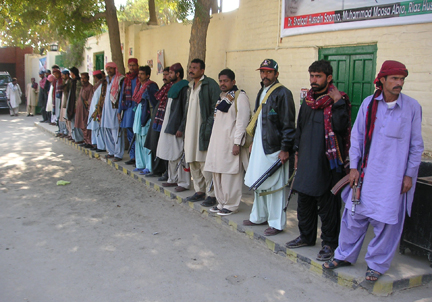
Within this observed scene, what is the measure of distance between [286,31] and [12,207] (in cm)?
504

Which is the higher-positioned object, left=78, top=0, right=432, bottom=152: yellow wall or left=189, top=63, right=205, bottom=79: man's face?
left=78, top=0, right=432, bottom=152: yellow wall

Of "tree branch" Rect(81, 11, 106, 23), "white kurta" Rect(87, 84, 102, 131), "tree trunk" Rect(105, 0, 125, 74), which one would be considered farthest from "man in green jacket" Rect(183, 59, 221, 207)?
"tree branch" Rect(81, 11, 106, 23)

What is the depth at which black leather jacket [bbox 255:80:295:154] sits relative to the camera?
15.1ft

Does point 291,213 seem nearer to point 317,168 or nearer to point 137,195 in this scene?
point 317,168

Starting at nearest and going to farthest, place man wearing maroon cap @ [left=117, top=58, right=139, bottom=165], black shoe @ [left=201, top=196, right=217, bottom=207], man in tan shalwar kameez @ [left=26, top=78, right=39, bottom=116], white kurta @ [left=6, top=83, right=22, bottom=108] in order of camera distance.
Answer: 1. black shoe @ [left=201, top=196, right=217, bottom=207]
2. man wearing maroon cap @ [left=117, top=58, right=139, bottom=165]
3. man in tan shalwar kameez @ [left=26, top=78, right=39, bottom=116]
4. white kurta @ [left=6, top=83, right=22, bottom=108]

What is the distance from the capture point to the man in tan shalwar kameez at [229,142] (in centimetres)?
527

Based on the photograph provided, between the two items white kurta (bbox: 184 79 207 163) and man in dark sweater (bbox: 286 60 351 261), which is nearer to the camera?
man in dark sweater (bbox: 286 60 351 261)

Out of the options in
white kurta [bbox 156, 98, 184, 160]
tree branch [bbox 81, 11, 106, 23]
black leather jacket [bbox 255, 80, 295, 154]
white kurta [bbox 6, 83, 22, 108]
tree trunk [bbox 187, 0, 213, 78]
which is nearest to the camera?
black leather jacket [bbox 255, 80, 295, 154]

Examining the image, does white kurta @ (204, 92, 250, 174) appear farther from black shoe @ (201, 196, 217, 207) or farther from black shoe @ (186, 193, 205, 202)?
black shoe @ (186, 193, 205, 202)

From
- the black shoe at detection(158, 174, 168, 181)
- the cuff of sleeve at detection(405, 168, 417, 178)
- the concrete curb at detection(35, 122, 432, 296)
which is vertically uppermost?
the cuff of sleeve at detection(405, 168, 417, 178)

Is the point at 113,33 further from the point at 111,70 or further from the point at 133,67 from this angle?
the point at 133,67

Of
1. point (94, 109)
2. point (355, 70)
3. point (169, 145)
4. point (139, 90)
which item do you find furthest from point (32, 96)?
point (355, 70)

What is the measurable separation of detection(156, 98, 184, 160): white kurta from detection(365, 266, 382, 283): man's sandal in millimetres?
3730

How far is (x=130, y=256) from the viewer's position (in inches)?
175
